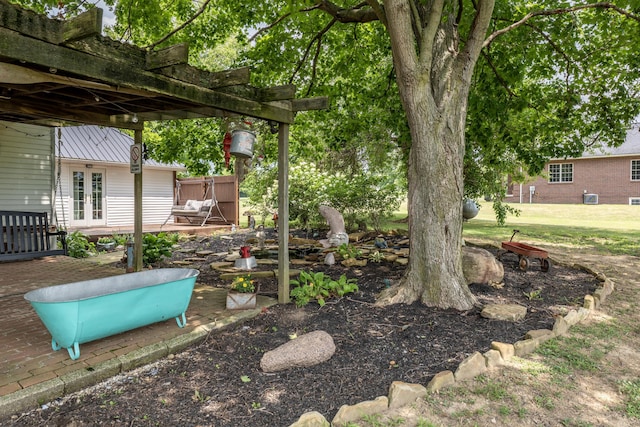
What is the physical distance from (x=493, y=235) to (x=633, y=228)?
6087 millimetres

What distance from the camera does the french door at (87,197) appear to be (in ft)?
44.6

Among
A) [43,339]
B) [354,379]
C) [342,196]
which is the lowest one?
[354,379]

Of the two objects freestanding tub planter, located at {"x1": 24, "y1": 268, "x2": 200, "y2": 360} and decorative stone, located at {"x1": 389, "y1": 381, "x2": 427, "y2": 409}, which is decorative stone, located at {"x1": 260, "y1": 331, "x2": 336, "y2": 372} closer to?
decorative stone, located at {"x1": 389, "y1": 381, "x2": 427, "y2": 409}

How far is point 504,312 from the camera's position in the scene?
4.34 meters

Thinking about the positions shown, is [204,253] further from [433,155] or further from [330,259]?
[433,155]

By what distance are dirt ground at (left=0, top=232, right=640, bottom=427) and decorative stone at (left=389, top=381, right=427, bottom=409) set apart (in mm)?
58

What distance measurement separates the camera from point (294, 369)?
11.0 feet

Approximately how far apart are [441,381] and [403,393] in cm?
37

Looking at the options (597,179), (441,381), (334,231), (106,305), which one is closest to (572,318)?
(441,381)

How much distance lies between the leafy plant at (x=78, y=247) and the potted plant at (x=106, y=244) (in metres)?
0.24

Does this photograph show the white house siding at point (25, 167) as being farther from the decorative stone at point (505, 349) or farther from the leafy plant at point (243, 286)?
the decorative stone at point (505, 349)

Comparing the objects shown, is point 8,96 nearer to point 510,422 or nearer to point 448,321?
point 448,321

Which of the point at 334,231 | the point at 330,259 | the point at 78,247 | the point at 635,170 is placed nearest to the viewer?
the point at 330,259

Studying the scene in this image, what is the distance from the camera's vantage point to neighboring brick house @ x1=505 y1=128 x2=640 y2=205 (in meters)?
25.3
